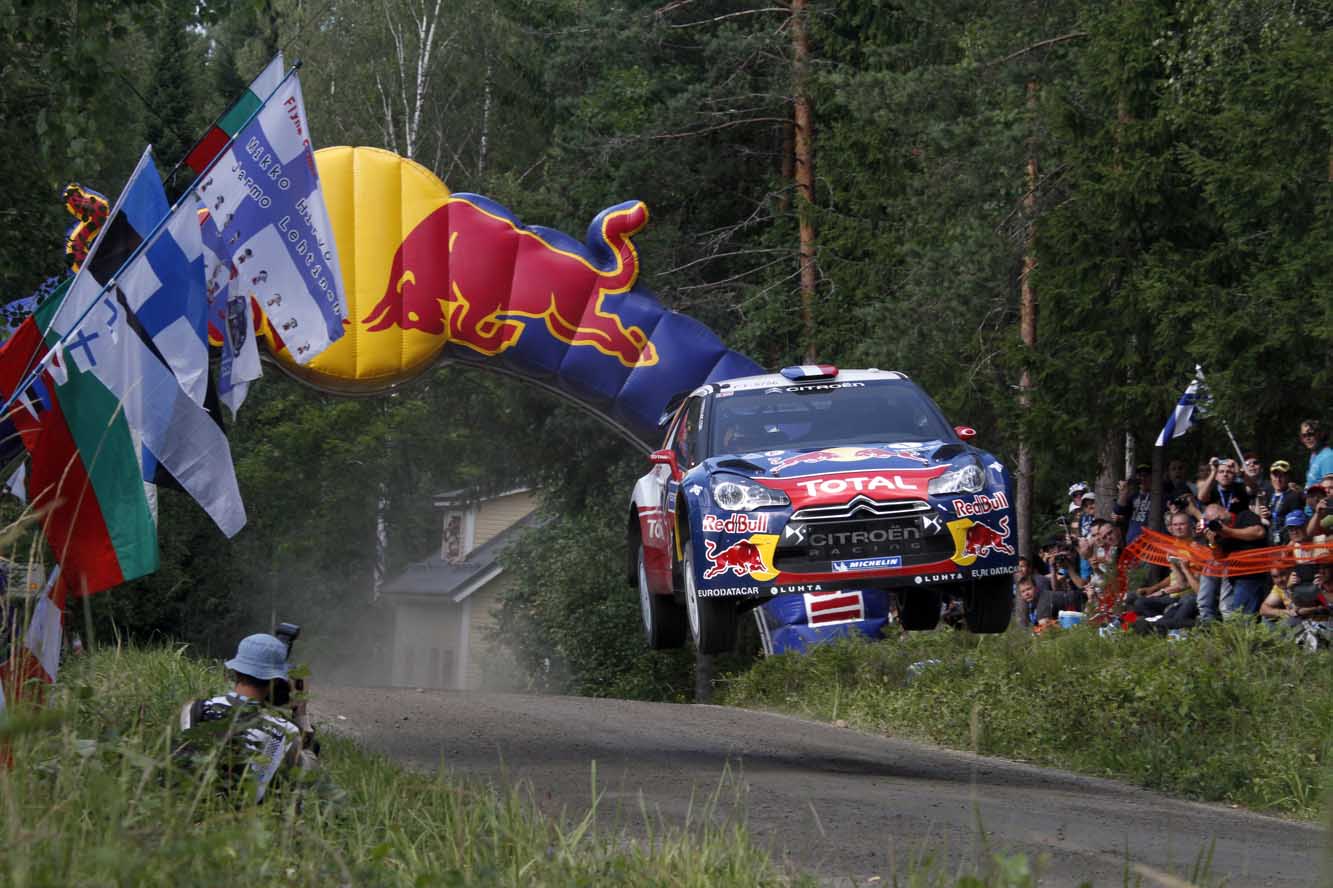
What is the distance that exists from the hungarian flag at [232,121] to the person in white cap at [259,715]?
5.33m

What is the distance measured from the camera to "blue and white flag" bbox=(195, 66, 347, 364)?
11.1 m

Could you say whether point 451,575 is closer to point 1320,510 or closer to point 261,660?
point 1320,510

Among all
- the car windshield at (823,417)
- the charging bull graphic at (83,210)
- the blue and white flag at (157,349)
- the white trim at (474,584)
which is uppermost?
the charging bull graphic at (83,210)

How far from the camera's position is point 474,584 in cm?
6500

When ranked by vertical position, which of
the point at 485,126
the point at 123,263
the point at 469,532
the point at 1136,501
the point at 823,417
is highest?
the point at 485,126

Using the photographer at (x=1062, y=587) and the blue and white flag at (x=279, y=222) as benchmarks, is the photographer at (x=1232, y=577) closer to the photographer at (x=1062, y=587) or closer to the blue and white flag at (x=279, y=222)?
the photographer at (x=1062, y=587)

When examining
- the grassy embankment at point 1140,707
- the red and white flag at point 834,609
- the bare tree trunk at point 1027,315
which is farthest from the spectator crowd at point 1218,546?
the bare tree trunk at point 1027,315

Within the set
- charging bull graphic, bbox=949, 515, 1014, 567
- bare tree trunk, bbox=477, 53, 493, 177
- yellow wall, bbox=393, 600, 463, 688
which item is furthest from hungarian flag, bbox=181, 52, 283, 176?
yellow wall, bbox=393, 600, 463, 688

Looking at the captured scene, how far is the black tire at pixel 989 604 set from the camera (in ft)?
37.1

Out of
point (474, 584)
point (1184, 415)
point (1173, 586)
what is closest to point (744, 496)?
point (1173, 586)

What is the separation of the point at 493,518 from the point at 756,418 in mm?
57818

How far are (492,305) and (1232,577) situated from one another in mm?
7598

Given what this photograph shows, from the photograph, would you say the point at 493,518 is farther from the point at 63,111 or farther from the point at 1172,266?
the point at 63,111

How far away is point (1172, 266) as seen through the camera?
22125 millimetres
